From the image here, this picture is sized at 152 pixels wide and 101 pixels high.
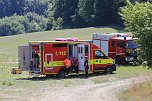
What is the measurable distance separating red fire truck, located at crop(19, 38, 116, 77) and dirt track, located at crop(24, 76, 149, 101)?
4.52 m

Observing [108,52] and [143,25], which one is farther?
[108,52]

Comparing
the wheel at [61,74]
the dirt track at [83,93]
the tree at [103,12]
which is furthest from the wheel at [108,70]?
the tree at [103,12]

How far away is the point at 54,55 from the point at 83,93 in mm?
7757

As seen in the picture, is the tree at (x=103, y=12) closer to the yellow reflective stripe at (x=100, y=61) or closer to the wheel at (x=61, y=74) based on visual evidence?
the yellow reflective stripe at (x=100, y=61)

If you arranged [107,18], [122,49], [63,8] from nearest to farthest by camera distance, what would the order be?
1. [122,49]
2. [107,18]
3. [63,8]

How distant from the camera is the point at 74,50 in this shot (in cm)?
3106

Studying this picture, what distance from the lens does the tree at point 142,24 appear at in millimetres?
19359

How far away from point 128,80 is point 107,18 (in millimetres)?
76502

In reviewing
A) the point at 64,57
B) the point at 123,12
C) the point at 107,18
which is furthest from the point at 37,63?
the point at 107,18

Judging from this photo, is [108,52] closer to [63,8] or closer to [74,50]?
[74,50]

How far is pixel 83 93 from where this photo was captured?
74.1ft

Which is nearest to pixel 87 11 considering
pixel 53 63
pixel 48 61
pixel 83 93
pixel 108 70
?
pixel 108 70

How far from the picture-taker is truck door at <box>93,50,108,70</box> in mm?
31950

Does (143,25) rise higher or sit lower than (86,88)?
higher
